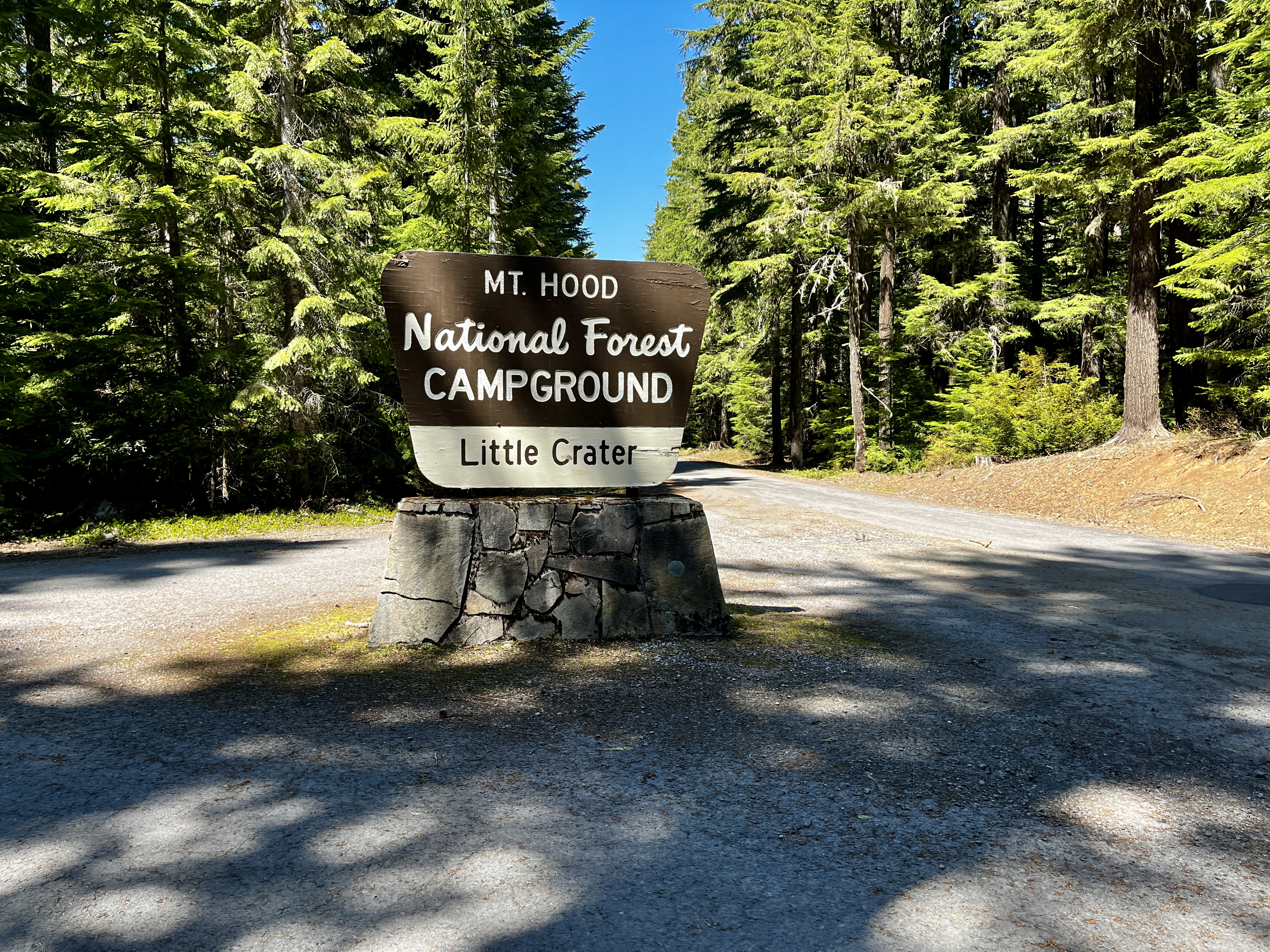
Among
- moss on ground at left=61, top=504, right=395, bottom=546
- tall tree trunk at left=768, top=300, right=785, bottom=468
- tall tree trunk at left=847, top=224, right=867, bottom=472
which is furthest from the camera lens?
tall tree trunk at left=768, top=300, right=785, bottom=468

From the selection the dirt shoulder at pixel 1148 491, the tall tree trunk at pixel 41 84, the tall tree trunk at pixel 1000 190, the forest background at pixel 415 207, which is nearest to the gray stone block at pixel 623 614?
the dirt shoulder at pixel 1148 491

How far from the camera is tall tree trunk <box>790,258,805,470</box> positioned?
25.6 metres

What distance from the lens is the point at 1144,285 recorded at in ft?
47.6

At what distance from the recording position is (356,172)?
44.5ft

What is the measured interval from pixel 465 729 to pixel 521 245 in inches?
611

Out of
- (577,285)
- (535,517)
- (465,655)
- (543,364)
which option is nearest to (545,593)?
(535,517)

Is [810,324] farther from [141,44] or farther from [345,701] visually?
[345,701]

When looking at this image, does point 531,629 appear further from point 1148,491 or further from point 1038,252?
point 1038,252

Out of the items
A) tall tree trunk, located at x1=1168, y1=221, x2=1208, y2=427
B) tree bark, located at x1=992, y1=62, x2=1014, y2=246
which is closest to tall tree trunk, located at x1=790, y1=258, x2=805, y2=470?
tree bark, located at x1=992, y1=62, x2=1014, y2=246

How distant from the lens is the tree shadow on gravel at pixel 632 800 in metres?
2.31

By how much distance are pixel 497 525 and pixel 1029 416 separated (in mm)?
16103

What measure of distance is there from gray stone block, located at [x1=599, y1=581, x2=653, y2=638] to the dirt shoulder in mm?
8997

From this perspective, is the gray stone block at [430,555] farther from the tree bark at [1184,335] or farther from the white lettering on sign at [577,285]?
the tree bark at [1184,335]

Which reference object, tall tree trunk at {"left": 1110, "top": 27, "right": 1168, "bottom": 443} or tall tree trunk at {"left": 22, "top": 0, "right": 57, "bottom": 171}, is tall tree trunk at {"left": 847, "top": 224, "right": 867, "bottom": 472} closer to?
tall tree trunk at {"left": 1110, "top": 27, "right": 1168, "bottom": 443}
